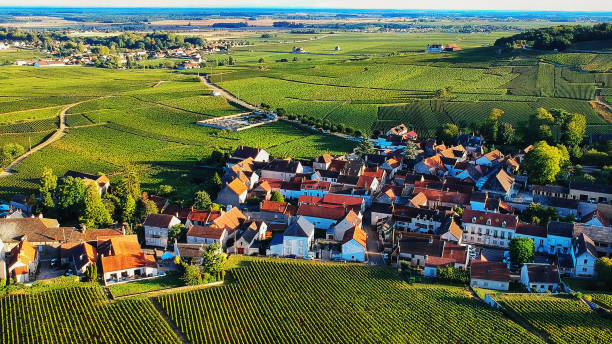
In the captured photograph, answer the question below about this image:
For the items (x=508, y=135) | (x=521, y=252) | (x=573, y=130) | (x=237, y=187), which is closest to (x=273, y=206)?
(x=237, y=187)

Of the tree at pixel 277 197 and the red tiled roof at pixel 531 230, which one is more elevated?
the red tiled roof at pixel 531 230

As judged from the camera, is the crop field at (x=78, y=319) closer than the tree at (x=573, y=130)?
Yes

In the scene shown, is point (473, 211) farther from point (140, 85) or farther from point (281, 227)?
point (140, 85)

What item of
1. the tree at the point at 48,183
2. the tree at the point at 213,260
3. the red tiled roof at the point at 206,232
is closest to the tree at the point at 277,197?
the red tiled roof at the point at 206,232

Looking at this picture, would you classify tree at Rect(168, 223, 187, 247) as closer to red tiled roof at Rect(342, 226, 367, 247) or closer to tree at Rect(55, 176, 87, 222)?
tree at Rect(55, 176, 87, 222)

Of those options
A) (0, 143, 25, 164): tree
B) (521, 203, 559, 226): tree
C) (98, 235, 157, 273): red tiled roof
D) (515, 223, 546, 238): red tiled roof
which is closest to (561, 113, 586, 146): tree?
(521, 203, 559, 226): tree

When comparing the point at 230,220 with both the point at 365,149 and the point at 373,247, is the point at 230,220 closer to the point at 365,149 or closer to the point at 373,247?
the point at 373,247

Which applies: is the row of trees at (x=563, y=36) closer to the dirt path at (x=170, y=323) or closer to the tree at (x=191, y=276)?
the tree at (x=191, y=276)

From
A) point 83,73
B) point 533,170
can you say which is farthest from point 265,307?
point 83,73
